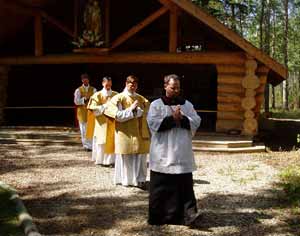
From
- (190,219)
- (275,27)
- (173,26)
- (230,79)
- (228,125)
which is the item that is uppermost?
(275,27)

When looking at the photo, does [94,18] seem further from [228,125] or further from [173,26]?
[228,125]

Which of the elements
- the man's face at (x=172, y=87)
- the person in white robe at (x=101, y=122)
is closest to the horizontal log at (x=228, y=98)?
the person in white robe at (x=101, y=122)

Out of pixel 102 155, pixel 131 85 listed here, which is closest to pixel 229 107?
pixel 102 155

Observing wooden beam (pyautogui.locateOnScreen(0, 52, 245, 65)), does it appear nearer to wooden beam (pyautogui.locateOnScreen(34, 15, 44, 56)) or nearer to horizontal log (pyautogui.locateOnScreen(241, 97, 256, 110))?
wooden beam (pyautogui.locateOnScreen(34, 15, 44, 56))

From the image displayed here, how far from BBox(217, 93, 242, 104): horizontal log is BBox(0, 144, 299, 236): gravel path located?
2.58 m

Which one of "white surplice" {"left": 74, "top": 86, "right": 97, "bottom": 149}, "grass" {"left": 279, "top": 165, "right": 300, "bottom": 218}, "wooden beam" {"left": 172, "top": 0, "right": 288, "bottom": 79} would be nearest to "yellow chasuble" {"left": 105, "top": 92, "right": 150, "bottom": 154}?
"grass" {"left": 279, "top": 165, "right": 300, "bottom": 218}

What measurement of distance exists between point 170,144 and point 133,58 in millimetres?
8401

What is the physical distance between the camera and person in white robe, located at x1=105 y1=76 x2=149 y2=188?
8102 mm

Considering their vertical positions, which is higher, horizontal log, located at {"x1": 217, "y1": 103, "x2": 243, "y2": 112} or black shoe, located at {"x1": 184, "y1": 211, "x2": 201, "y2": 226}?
horizontal log, located at {"x1": 217, "y1": 103, "x2": 243, "y2": 112}

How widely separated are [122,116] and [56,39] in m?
11.6

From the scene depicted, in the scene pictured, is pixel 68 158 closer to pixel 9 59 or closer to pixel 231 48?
pixel 9 59

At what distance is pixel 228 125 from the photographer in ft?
45.9

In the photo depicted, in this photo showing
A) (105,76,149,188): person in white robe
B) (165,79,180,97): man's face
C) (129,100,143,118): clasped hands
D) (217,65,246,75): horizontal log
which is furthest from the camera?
(217,65,246,75): horizontal log

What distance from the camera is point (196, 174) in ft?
31.4
